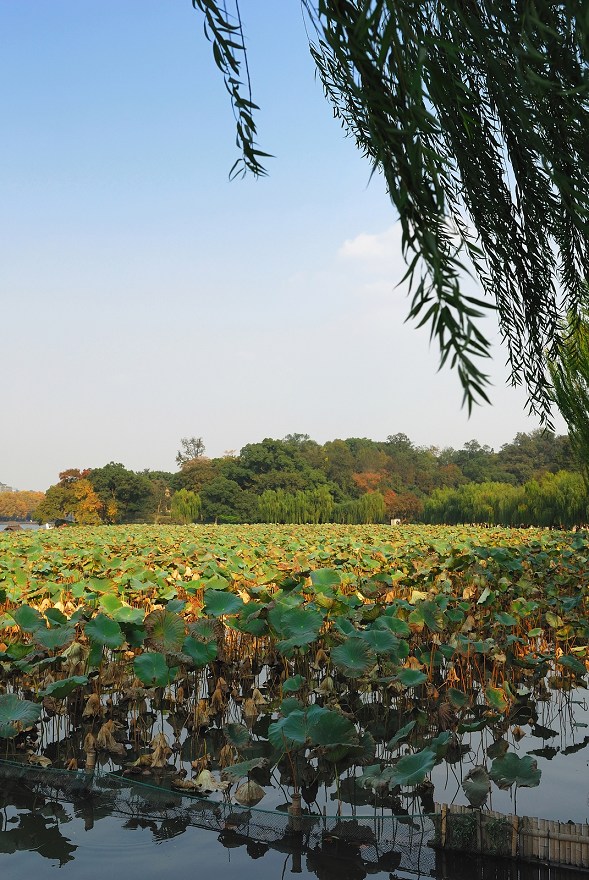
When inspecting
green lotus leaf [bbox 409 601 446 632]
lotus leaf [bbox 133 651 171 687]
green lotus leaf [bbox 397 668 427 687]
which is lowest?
green lotus leaf [bbox 397 668 427 687]

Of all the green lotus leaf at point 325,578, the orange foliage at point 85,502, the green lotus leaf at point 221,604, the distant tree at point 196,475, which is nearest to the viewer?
the green lotus leaf at point 221,604

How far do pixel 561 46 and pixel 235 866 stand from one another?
3168mm

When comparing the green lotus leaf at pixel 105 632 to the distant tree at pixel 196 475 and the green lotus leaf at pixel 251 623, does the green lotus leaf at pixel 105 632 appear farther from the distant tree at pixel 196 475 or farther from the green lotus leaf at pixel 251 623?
the distant tree at pixel 196 475

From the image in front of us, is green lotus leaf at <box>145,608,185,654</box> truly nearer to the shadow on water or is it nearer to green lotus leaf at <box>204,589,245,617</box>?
green lotus leaf at <box>204,589,245,617</box>

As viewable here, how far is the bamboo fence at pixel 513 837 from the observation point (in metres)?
2.89

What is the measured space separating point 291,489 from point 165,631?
4643 cm

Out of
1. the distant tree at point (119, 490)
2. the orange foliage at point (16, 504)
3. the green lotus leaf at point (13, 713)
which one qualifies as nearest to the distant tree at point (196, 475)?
the distant tree at point (119, 490)

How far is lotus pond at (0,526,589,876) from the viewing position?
373 cm

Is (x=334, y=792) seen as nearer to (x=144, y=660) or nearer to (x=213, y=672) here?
(x=144, y=660)

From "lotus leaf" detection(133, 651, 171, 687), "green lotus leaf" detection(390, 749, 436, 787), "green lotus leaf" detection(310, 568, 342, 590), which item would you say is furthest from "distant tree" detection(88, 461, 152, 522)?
"green lotus leaf" detection(390, 749, 436, 787)

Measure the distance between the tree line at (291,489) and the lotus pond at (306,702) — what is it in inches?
1217

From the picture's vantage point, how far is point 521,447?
55.2 m

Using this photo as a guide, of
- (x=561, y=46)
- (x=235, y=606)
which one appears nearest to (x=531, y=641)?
(x=235, y=606)

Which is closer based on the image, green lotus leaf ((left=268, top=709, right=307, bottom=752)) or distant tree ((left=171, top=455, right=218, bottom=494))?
green lotus leaf ((left=268, top=709, right=307, bottom=752))
